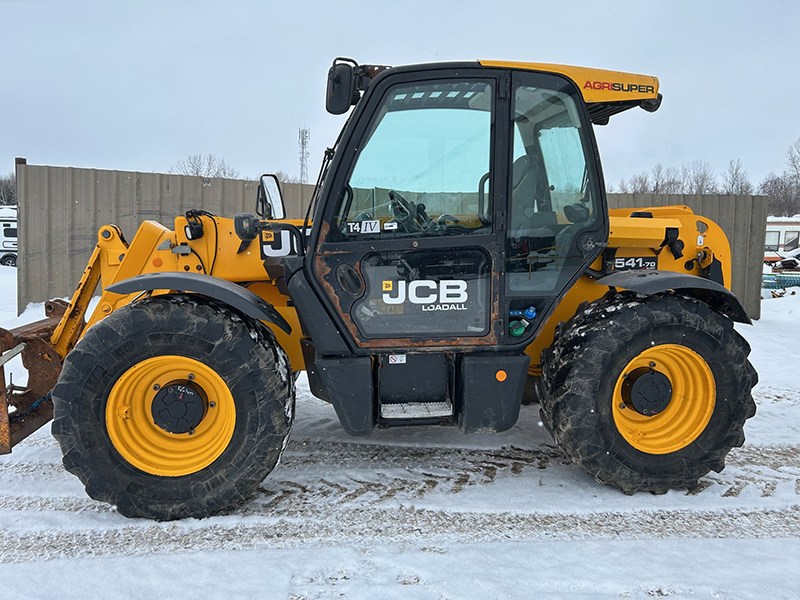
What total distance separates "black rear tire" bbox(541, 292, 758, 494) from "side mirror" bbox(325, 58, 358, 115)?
1906 millimetres

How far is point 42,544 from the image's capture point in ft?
9.21

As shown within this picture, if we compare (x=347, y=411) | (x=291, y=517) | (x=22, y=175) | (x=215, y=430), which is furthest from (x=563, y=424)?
(x=22, y=175)

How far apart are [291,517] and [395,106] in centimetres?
239

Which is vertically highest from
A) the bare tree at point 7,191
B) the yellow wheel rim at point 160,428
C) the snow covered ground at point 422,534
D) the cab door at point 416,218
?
the bare tree at point 7,191

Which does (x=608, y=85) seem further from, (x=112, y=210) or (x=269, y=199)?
(x=112, y=210)

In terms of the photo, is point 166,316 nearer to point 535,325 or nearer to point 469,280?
point 469,280

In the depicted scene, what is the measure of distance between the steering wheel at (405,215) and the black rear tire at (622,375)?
3.79 ft

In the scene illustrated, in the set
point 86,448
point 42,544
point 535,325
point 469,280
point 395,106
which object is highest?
point 395,106

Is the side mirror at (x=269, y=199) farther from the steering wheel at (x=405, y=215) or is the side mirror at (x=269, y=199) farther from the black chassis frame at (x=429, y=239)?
the steering wheel at (x=405, y=215)

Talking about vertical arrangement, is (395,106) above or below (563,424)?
above

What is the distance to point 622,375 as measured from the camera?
3369mm

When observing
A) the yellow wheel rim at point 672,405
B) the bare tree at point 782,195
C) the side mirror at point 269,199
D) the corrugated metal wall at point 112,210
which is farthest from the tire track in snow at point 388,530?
the bare tree at point 782,195

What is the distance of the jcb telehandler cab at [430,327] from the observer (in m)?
3.06

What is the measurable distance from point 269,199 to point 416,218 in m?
1.20
